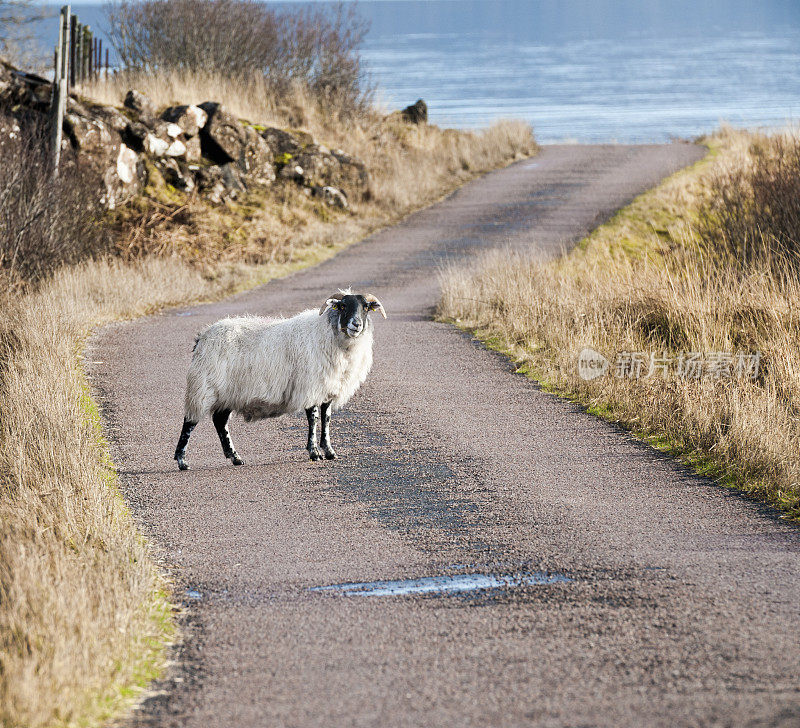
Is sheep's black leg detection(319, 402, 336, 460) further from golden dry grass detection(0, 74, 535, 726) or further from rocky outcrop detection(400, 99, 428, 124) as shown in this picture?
rocky outcrop detection(400, 99, 428, 124)

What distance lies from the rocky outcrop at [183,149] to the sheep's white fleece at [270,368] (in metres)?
15.0

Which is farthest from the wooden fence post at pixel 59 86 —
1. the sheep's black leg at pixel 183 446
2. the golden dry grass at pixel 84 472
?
the sheep's black leg at pixel 183 446

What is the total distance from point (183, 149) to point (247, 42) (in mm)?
9083

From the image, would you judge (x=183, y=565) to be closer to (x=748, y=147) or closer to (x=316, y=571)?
(x=316, y=571)

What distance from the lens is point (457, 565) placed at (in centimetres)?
709

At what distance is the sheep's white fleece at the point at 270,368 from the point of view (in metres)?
9.52

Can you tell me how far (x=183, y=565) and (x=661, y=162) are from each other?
101 feet

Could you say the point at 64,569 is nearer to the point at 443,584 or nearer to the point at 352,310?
the point at 443,584

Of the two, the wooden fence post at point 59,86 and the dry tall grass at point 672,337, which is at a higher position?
the wooden fence post at point 59,86

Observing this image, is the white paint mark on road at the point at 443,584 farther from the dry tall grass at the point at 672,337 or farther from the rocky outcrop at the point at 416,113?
the rocky outcrop at the point at 416,113

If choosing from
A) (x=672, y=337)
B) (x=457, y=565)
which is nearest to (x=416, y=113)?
(x=672, y=337)

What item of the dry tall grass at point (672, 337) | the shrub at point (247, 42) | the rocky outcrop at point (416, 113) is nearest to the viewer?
the dry tall grass at point (672, 337)

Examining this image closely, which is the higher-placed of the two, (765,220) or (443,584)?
(765,220)

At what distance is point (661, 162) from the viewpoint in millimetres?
35438
